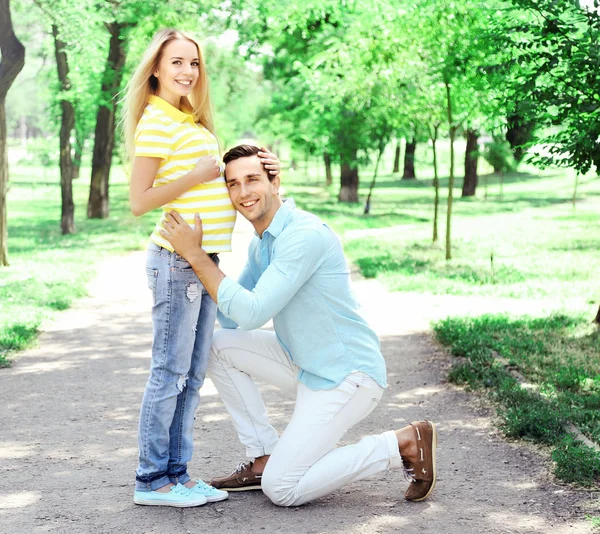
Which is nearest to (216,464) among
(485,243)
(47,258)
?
(47,258)

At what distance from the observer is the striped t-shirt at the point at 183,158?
392cm

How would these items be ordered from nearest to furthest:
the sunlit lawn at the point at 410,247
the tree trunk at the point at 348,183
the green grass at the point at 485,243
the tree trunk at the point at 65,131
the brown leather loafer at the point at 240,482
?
the brown leather loafer at the point at 240,482, the sunlit lawn at the point at 410,247, the green grass at the point at 485,243, the tree trunk at the point at 65,131, the tree trunk at the point at 348,183

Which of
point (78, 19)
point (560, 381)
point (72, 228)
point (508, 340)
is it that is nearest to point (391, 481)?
point (560, 381)

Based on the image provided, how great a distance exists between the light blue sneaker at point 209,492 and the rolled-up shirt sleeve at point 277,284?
0.85m

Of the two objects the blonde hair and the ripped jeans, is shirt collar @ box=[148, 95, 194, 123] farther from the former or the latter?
the ripped jeans

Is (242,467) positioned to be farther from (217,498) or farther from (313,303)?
(313,303)

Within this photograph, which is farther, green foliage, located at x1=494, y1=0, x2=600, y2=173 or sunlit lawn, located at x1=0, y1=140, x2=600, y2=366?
sunlit lawn, located at x1=0, y1=140, x2=600, y2=366

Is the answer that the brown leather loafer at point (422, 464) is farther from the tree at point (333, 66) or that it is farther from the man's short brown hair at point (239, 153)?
the tree at point (333, 66)

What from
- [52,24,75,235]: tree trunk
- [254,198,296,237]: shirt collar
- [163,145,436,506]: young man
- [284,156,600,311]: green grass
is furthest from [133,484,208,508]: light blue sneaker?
[52,24,75,235]: tree trunk

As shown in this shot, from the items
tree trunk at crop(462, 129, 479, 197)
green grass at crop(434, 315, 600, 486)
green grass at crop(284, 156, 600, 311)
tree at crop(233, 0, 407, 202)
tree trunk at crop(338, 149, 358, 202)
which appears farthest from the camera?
tree trunk at crop(462, 129, 479, 197)

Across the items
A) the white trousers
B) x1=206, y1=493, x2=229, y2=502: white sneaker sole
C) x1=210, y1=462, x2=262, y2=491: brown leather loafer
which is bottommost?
x1=206, y1=493, x2=229, y2=502: white sneaker sole

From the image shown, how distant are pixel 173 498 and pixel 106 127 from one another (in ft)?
63.1

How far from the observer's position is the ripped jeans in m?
→ 4.04

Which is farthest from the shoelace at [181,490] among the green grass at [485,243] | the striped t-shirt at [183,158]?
the green grass at [485,243]
